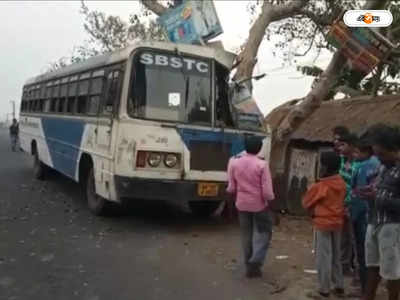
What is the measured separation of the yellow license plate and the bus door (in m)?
1.44

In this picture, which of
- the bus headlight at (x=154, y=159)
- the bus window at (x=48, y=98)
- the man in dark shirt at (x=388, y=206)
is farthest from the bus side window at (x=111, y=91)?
the bus window at (x=48, y=98)

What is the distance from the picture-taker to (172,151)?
8.01 m

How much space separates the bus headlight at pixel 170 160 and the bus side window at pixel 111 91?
111 cm

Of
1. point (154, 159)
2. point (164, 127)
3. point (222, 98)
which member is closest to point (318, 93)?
point (222, 98)

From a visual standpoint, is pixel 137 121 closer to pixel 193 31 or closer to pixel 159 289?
pixel 159 289

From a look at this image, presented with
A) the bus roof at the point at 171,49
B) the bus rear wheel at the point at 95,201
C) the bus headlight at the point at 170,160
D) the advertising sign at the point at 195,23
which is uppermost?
the advertising sign at the point at 195,23

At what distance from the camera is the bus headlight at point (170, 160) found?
8008mm

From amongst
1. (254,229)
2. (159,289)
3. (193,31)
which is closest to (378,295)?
(254,229)

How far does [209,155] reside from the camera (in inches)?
324

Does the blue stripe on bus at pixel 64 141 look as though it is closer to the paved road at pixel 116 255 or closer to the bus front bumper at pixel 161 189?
the paved road at pixel 116 255

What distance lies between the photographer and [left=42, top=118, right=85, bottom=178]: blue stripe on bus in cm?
1044

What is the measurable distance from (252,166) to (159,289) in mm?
1558

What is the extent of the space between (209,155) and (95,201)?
235cm

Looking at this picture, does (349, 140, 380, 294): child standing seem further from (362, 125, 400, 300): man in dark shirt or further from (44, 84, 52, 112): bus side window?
(44, 84, 52, 112): bus side window
